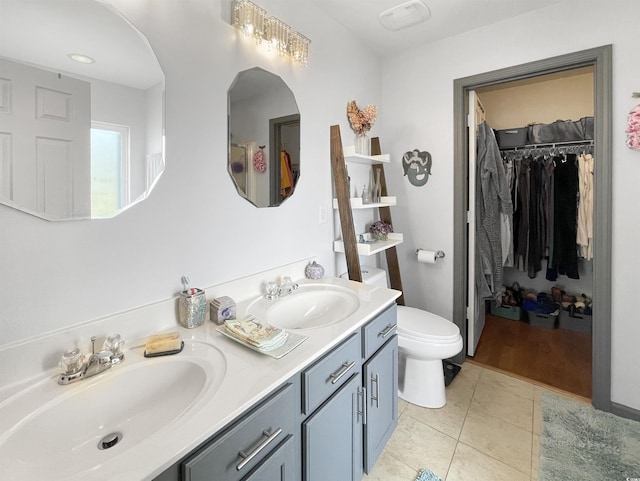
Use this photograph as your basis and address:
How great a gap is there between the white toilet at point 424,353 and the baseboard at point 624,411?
0.97m

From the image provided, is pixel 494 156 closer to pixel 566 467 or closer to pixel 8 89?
pixel 566 467

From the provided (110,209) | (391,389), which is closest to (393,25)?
(110,209)

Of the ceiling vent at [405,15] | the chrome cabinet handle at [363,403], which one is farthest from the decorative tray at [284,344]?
the ceiling vent at [405,15]

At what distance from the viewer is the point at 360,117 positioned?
2152mm

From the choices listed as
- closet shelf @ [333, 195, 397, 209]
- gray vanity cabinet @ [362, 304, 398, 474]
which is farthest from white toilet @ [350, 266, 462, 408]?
closet shelf @ [333, 195, 397, 209]

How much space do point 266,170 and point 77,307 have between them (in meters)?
0.93

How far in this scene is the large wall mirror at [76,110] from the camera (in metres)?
0.79

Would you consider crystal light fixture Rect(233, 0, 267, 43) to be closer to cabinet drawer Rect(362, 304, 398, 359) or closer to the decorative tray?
the decorative tray

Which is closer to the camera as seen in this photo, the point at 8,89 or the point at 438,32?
the point at 8,89

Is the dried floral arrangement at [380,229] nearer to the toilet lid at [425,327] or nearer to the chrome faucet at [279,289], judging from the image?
the toilet lid at [425,327]

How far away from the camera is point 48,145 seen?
0.84 metres

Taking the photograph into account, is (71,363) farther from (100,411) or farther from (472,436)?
(472,436)

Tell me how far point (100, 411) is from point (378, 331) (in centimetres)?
101

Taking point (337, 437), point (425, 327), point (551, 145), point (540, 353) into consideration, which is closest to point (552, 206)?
point (551, 145)
